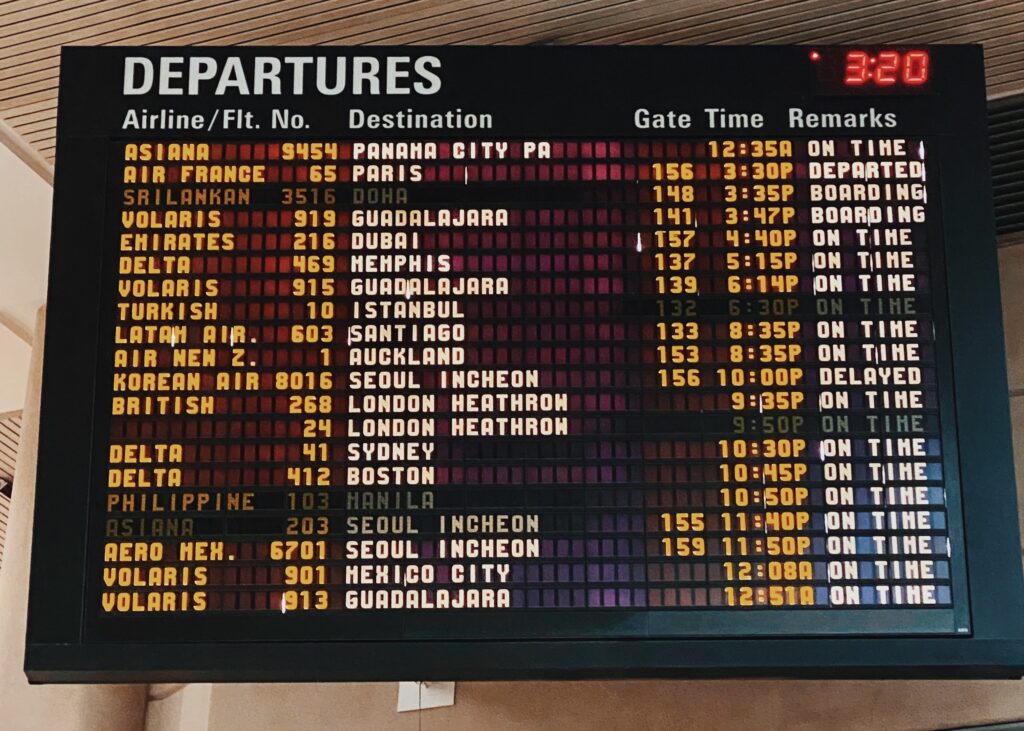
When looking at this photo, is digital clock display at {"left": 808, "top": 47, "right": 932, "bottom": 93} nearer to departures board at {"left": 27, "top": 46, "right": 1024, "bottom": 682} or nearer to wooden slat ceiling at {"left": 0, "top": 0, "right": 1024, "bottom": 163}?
departures board at {"left": 27, "top": 46, "right": 1024, "bottom": 682}

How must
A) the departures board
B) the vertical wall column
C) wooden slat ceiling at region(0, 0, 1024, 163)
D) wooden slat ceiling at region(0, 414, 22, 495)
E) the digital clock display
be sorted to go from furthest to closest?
wooden slat ceiling at region(0, 414, 22, 495), the vertical wall column, wooden slat ceiling at region(0, 0, 1024, 163), the digital clock display, the departures board

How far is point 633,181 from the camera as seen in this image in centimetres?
546

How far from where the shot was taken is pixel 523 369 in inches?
205

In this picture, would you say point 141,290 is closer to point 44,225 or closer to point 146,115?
point 146,115

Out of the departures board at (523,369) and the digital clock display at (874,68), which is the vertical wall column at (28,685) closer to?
the departures board at (523,369)

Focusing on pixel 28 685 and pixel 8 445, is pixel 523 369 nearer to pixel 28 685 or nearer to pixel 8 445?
pixel 28 685

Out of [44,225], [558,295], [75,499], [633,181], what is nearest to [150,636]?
[75,499]

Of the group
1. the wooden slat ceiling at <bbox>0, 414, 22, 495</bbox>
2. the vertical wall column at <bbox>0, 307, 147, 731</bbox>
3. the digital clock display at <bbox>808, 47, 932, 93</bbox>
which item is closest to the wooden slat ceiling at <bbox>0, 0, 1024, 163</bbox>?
the digital clock display at <bbox>808, 47, 932, 93</bbox>

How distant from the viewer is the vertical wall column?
7.66 m

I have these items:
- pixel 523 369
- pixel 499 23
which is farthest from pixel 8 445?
pixel 523 369

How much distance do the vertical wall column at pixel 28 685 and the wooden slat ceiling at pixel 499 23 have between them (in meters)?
2.02

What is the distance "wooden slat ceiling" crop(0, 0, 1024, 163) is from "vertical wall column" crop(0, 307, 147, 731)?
2.02 m

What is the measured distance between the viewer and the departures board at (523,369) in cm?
494

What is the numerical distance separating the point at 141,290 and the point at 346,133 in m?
0.92
